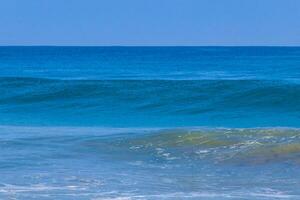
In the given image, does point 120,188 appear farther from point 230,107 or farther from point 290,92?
point 290,92

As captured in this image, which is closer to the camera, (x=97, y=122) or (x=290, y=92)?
(x=97, y=122)

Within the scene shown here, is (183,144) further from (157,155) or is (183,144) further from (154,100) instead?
(154,100)

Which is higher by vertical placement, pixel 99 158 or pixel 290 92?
pixel 290 92

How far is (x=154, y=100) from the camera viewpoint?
23.5m

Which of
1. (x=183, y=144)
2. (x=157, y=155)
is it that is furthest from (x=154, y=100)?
(x=157, y=155)

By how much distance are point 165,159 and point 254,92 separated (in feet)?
44.6

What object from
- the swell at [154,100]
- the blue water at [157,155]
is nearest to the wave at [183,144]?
the blue water at [157,155]

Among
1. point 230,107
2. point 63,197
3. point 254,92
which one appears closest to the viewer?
point 63,197

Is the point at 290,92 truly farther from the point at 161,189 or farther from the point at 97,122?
the point at 161,189

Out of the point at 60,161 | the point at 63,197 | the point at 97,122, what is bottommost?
the point at 63,197

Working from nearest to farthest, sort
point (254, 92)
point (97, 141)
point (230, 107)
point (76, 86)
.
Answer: point (97, 141) < point (230, 107) < point (254, 92) < point (76, 86)

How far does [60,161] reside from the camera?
32.5 feet

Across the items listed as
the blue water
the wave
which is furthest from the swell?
the wave

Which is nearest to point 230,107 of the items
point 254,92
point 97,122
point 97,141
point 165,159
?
point 254,92
